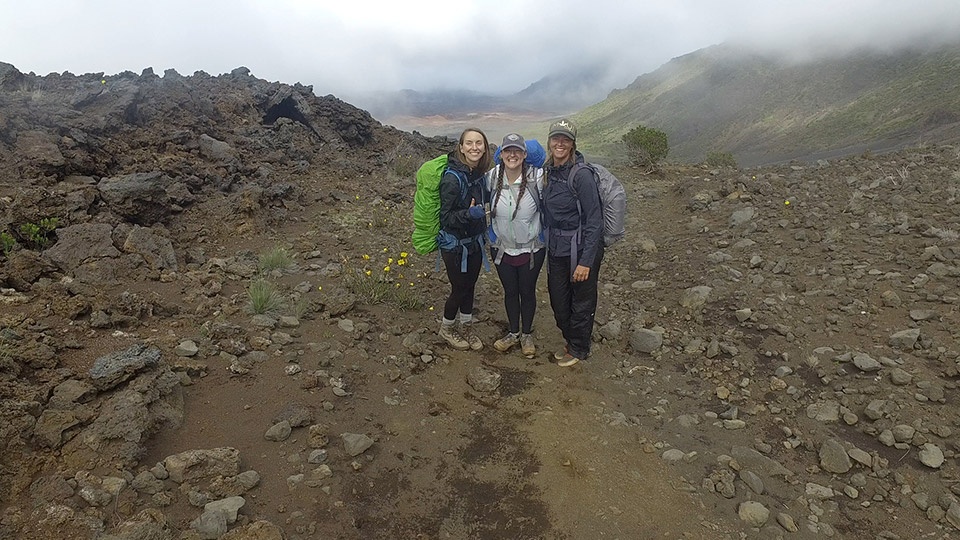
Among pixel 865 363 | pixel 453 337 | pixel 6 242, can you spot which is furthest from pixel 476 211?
pixel 6 242

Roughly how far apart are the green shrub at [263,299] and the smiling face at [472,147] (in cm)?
232

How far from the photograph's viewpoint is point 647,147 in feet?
50.8

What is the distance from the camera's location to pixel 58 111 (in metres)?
8.21

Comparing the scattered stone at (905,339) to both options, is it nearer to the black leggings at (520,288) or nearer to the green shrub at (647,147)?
the black leggings at (520,288)

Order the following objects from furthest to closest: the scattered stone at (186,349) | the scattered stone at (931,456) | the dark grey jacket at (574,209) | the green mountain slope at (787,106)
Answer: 1. the green mountain slope at (787,106)
2. the dark grey jacket at (574,209)
3. the scattered stone at (186,349)
4. the scattered stone at (931,456)

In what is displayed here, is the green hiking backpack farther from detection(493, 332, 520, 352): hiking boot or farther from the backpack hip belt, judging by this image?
detection(493, 332, 520, 352): hiking boot

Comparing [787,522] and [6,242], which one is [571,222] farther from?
[6,242]

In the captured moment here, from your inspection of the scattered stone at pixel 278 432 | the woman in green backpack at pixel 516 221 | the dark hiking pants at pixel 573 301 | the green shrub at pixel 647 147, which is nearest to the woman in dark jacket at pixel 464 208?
the woman in green backpack at pixel 516 221

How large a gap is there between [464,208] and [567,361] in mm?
1723

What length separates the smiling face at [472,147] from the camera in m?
4.24

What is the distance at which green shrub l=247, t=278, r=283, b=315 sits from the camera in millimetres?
4852

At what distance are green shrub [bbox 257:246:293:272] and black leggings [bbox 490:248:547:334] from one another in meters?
2.75

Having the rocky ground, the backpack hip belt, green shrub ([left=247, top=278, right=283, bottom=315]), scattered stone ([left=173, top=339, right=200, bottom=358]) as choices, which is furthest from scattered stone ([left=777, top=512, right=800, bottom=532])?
green shrub ([left=247, top=278, right=283, bottom=315])

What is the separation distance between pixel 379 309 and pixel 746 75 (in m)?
85.4
